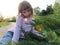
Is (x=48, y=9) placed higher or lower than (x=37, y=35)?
higher

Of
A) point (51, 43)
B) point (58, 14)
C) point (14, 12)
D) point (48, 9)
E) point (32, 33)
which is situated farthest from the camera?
point (14, 12)

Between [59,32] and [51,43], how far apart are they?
0.32 feet

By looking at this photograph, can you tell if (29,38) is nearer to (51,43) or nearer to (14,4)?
(51,43)

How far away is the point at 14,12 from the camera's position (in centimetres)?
623

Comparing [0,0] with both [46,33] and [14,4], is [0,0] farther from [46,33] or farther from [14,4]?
[46,33]

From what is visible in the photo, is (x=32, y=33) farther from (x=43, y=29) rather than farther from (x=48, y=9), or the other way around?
(x=48, y=9)

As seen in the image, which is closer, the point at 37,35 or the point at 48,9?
the point at 37,35

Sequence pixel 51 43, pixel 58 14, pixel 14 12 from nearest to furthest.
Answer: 1. pixel 51 43
2. pixel 58 14
3. pixel 14 12

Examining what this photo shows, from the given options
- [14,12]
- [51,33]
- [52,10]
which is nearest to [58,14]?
[52,10]

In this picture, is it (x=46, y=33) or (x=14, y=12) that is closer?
(x=46, y=33)

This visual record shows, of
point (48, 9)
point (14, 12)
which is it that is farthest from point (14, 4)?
point (48, 9)

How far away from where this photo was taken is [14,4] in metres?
6.31

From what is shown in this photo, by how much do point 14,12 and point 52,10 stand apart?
5.21m

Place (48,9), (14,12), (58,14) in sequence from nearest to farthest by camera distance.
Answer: (58,14)
(48,9)
(14,12)
